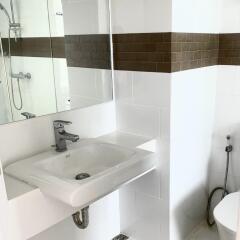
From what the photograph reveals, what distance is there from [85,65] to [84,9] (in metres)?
0.33

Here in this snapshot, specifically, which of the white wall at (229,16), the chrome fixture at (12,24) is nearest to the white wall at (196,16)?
the white wall at (229,16)

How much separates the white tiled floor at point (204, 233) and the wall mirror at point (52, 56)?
115 cm

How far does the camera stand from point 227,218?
166cm

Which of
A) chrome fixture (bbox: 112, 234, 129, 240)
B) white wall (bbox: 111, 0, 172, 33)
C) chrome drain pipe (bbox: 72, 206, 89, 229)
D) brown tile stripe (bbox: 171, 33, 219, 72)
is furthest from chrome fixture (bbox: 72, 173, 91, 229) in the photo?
white wall (bbox: 111, 0, 172, 33)

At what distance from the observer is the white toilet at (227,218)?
1593 millimetres

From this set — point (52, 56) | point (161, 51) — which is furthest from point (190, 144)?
point (52, 56)

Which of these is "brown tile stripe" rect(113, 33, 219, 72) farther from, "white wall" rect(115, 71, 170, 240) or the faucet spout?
the faucet spout

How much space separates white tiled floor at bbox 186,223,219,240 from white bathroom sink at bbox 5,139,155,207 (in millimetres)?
894

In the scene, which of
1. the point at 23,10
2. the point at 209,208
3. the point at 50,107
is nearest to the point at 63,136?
the point at 50,107

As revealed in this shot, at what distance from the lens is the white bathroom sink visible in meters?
1.17

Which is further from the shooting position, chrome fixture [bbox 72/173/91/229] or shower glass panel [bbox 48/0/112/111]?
shower glass panel [bbox 48/0/112/111]

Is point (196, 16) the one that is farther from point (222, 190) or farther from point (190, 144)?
point (222, 190)

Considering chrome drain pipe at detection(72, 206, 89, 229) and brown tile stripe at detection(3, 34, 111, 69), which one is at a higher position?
brown tile stripe at detection(3, 34, 111, 69)

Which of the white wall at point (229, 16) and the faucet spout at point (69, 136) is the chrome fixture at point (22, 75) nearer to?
the faucet spout at point (69, 136)
